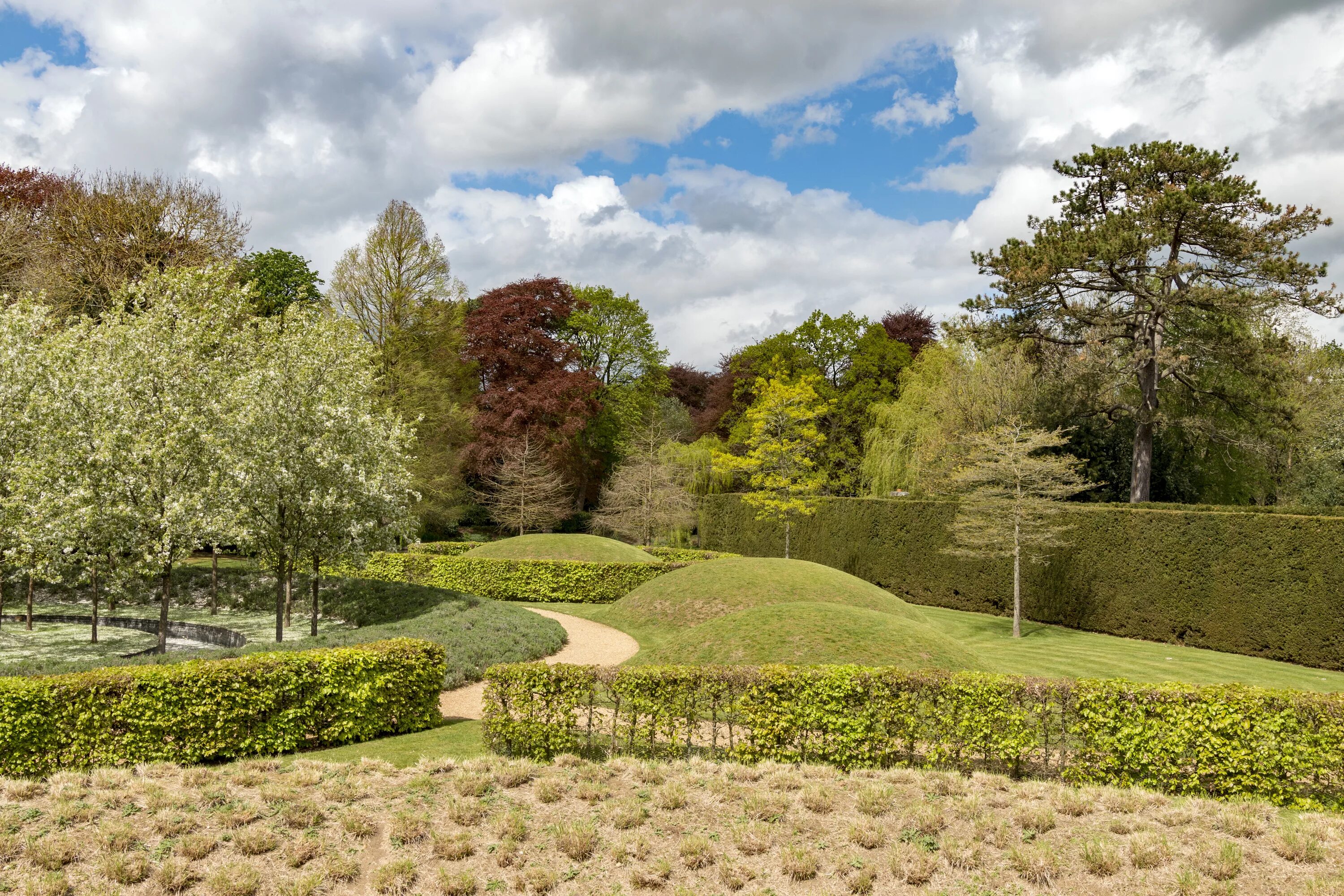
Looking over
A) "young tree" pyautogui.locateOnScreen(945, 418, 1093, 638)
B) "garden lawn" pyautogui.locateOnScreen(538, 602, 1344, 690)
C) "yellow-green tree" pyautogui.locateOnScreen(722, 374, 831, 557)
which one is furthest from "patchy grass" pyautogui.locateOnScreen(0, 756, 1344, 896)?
"yellow-green tree" pyautogui.locateOnScreen(722, 374, 831, 557)

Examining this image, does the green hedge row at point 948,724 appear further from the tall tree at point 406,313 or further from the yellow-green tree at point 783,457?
the tall tree at point 406,313

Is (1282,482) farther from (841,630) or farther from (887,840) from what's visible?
(887,840)

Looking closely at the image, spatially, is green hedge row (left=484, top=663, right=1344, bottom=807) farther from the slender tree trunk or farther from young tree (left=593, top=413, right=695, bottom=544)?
young tree (left=593, top=413, right=695, bottom=544)

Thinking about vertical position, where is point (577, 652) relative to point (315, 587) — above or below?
below

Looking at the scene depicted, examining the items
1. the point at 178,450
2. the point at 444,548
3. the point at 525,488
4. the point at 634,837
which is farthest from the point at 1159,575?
the point at 525,488

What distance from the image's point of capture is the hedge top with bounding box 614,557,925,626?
19.8 m

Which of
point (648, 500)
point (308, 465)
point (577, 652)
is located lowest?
point (577, 652)

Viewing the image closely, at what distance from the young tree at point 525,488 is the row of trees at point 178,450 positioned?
19.9 m

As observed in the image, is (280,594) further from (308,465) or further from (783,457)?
(783,457)

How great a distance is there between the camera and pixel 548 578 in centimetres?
2608

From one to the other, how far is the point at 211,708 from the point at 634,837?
567 centimetres

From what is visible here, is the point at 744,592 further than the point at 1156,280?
No

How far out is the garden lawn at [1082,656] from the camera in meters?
15.7

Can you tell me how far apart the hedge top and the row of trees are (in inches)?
269
